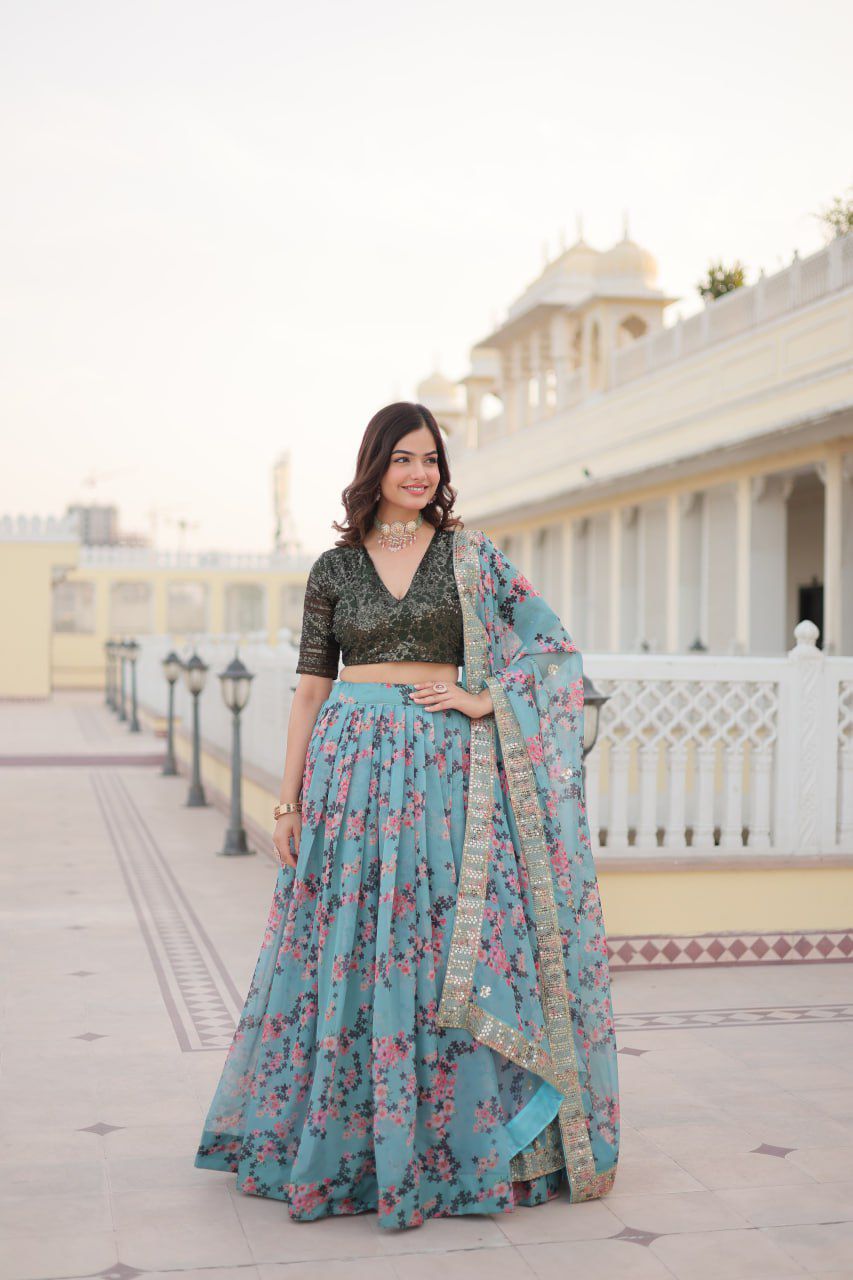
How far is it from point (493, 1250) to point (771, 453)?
8.96 meters

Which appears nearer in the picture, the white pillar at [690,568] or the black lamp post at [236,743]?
the black lamp post at [236,743]

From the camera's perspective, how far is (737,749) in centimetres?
510

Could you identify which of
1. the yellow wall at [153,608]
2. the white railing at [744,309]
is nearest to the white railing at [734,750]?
the white railing at [744,309]

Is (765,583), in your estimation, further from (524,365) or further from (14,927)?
(524,365)

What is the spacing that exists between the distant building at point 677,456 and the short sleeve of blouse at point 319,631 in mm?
6848

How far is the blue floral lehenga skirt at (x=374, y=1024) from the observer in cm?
265

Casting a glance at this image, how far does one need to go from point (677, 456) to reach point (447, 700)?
9333mm

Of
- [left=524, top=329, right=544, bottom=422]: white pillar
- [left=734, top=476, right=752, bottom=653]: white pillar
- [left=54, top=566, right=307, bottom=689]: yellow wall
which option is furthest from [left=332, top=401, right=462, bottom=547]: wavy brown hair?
[left=54, top=566, right=307, bottom=689]: yellow wall

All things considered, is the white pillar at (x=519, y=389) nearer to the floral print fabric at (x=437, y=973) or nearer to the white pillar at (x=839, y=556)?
the white pillar at (x=839, y=556)

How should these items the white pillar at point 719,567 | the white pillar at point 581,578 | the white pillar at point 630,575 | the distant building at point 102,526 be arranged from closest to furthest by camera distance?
the white pillar at point 719,567 → the white pillar at point 630,575 → the white pillar at point 581,578 → the distant building at point 102,526

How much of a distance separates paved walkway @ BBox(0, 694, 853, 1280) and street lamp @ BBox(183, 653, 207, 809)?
308cm

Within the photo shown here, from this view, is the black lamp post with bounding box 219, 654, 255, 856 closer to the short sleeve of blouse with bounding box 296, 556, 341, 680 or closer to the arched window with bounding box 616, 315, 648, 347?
the short sleeve of blouse with bounding box 296, 556, 341, 680

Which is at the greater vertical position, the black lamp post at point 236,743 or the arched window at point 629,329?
the arched window at point 629,329

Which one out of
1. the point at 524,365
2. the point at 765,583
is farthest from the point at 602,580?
the point at 524,365
